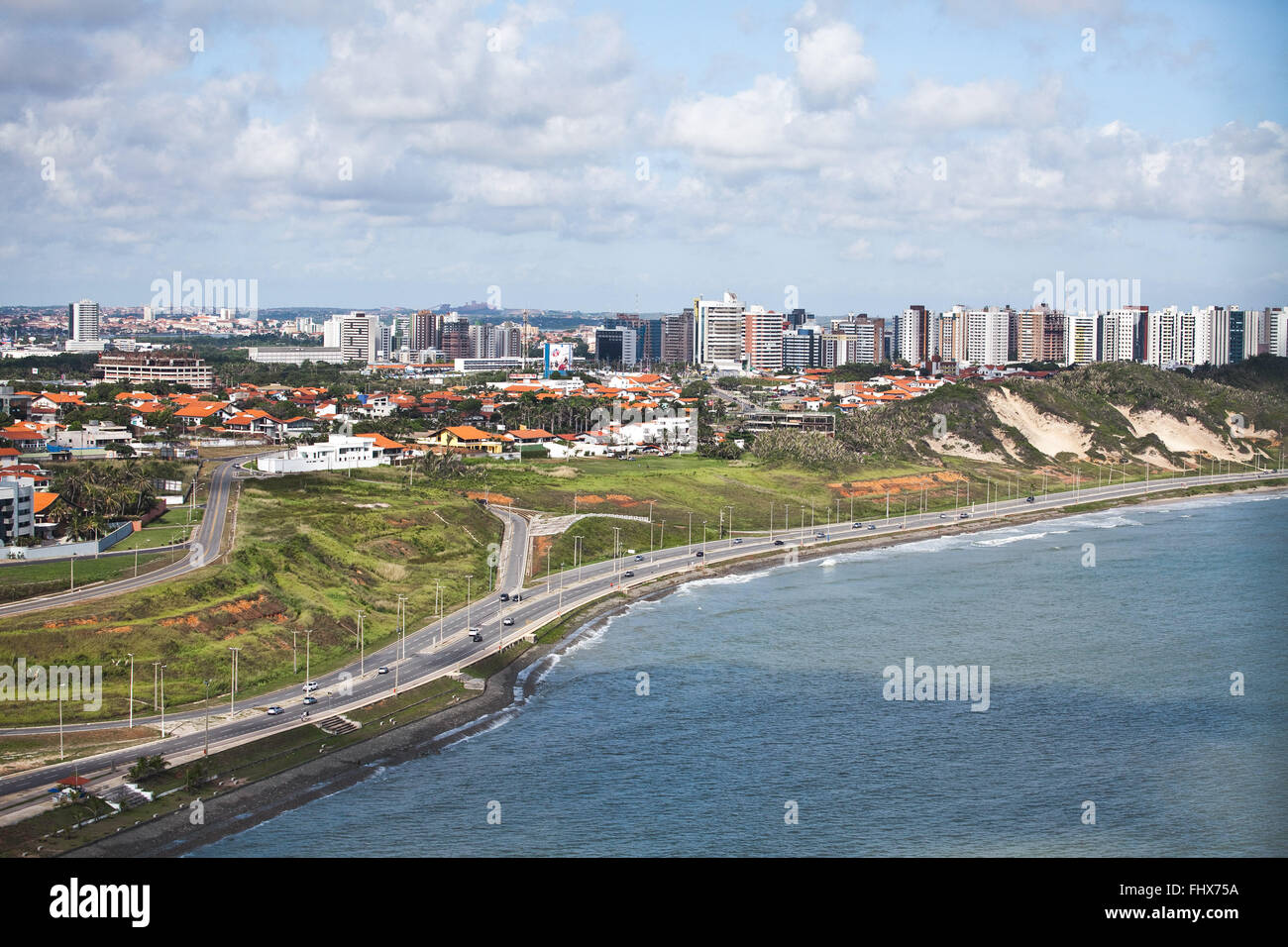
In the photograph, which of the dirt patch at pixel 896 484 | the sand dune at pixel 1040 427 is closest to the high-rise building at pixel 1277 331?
the sand dune at pixel 1040 427

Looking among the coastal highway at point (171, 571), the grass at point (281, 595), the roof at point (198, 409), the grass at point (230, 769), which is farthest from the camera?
the roof at point (198, 409)

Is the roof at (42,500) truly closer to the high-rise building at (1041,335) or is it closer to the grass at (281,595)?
the grass at (281,595)

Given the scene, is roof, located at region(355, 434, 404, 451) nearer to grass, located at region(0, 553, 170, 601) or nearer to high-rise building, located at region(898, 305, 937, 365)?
grass, located at region(0, 553, 170, 601)

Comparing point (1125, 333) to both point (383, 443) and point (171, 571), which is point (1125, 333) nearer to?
point (383, 443)

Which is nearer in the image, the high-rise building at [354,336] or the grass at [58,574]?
the grass at [58,574]

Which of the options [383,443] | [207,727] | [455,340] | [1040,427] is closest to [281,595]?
[207,727]

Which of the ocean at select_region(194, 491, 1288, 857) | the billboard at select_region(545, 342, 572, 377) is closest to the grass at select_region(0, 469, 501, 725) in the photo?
the ocean at select_region(194, 491, 1288, 857)
